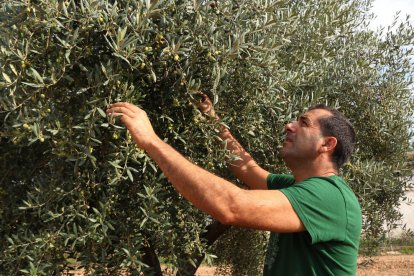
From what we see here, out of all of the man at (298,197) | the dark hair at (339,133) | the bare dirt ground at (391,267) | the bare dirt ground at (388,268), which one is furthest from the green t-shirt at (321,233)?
the bare dirt ground at (391,267)

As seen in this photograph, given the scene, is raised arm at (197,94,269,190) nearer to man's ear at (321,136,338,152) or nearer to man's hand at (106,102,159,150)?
man's ear at (321,136,338,152)

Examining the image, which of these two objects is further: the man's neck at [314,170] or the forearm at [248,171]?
the forearm at [248,171]

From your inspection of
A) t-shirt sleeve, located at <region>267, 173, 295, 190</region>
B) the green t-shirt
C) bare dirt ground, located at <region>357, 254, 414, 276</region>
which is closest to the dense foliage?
t-shirt sleeve, located at <region>267, 173, 295, 190</region>

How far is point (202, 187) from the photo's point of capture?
311cm

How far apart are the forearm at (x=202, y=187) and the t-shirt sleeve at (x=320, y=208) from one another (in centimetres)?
38

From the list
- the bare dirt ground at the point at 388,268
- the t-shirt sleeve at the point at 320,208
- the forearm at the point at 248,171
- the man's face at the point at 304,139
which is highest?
the man's face at the point at 304,139

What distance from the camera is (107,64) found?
359 cm

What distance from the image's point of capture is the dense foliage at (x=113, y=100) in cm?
362

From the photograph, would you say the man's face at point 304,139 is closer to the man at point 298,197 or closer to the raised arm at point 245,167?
the man at point 298,197

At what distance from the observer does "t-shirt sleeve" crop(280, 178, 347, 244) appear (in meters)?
3.25

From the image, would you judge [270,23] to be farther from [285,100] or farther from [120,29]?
[120,29]

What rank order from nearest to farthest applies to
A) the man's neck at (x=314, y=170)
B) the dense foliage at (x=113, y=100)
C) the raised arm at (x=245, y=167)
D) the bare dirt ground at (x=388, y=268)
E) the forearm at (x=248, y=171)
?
the dense foliage at (x=113, y=100) → the man's neck at (x=314, y=170) → the raised arm at (x=245, y=167) → the forearm at (x=248, y=171) → the bare dirt ground at (x=388, y=268)

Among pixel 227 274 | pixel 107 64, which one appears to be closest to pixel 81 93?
pixel 107 64

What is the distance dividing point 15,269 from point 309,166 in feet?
7.78
